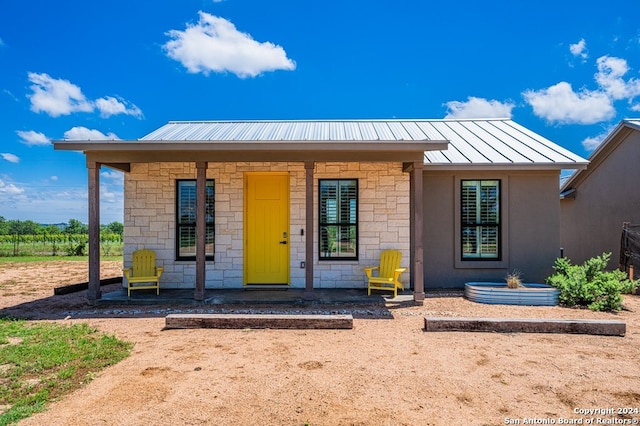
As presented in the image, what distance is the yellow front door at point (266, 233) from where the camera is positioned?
774 centimetres

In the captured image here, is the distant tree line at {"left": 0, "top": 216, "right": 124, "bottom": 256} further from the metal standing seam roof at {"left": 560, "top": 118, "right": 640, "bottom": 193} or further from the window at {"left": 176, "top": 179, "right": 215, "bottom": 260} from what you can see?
the metal standing seam roof at {"left": 560, "top": 118, "right": 640, "bottom": 193}

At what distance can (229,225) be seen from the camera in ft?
25.2

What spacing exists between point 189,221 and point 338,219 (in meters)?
3.16

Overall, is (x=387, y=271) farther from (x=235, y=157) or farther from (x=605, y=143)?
(x=605, y=143)

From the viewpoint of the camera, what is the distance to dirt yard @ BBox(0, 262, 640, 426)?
2713 millimetres

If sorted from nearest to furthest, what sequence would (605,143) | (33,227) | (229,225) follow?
(229,225)
(605,143)
(33,227)

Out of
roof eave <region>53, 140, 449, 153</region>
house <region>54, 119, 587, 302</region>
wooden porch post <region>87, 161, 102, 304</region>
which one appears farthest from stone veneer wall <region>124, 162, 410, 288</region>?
roof eave <region>53, 140, 449, 153</region>

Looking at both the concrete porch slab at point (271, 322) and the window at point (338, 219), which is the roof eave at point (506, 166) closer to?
the window at point (338, 219)

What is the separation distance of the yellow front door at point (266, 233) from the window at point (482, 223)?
391 cm

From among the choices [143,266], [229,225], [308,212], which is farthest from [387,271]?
[143,266]

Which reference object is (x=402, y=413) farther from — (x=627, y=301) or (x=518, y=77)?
(x=518, y=77)

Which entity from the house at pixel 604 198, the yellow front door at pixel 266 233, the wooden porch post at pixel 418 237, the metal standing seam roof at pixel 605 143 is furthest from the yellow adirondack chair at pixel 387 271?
the metal standing seam roof at pixel 605 143

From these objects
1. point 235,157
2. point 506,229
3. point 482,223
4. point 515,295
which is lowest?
point 515,295

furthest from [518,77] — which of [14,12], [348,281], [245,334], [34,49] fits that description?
[34,49]
